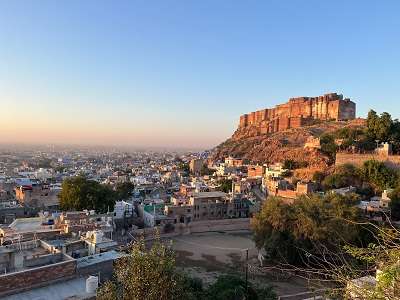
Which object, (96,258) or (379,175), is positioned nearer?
(96,258)

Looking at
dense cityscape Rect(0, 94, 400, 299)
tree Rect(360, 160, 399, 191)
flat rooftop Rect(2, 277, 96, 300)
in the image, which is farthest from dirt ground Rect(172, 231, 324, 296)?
tree Rect(360, 160, 399, 191)

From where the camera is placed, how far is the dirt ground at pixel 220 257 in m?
21.8

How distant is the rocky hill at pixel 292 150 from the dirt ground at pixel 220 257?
16144mm

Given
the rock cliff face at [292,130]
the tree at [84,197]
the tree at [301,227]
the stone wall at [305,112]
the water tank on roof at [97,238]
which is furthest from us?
the stone wall at [305,112]

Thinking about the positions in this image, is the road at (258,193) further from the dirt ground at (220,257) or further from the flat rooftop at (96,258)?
the flat rooftop at (96,258)

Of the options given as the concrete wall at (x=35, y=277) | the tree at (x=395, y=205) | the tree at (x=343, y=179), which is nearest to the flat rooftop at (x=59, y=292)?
the concrete wall at (x=35, y=277)

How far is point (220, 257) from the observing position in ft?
86.8

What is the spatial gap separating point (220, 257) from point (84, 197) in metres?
12.5

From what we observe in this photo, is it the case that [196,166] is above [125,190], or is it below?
above

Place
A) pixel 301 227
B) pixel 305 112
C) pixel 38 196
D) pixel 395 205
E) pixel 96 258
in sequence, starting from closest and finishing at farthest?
pixel 96 258, pixel 301 227, pixel 395 205, pixel 38 196, pixel 305 112

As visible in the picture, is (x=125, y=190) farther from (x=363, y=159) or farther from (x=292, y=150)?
(x=292, y=150)

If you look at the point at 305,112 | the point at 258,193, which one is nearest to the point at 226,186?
the point at 258,193

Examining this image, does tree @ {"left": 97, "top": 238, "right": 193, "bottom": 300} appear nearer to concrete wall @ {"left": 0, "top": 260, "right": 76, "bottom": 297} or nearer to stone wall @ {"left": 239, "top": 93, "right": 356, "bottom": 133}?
concrete wall @ {"left": 0, "top": 260, "right": 76, "bottom": 297}

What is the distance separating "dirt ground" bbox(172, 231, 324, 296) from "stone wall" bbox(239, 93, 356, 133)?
59259mm
